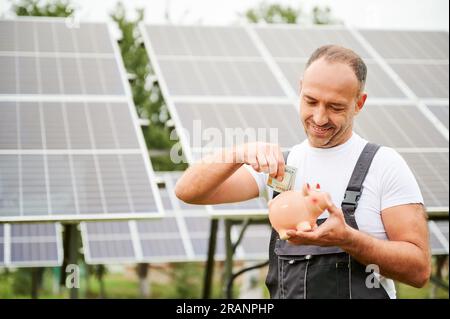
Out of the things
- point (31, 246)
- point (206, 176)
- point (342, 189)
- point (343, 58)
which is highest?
point (31, 246)

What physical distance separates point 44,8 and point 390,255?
16.2m

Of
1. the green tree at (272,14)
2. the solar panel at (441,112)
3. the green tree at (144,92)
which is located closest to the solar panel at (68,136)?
the solar panel at (441,112)

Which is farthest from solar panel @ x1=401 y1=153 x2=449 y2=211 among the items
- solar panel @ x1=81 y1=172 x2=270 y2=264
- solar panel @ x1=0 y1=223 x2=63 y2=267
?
solar panel @ x1=0 y1=223 x2=63 y2=267

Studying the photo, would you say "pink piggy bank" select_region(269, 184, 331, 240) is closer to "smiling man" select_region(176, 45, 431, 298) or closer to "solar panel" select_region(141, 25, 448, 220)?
"smiling man" select_region(176, 45, 431, 298)

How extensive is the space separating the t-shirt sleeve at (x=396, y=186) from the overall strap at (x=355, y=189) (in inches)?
2.6

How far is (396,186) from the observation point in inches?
120

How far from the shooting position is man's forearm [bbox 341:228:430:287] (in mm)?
2896

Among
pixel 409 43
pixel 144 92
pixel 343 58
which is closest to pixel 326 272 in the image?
pixel 343 58

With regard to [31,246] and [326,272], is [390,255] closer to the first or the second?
[326,272]

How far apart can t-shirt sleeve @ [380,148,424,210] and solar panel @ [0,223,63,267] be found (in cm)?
876

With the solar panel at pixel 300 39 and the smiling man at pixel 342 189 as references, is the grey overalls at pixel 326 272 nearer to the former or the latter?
the smiling man at pixel 342 189

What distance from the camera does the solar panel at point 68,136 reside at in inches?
282

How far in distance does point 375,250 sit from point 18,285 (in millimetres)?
15219
